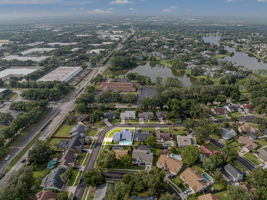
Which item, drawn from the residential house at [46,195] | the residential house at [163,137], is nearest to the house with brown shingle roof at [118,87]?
the residential house at [163,137]

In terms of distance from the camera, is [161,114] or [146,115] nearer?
[146,115]

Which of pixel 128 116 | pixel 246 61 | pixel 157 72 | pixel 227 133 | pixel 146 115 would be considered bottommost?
pixel 128 116

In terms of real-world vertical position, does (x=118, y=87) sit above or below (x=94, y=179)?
above

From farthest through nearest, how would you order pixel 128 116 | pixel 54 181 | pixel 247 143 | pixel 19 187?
1. pixel 128 116
2. pixel 247 143
3. pixel 54 181
4. pixel 19 187

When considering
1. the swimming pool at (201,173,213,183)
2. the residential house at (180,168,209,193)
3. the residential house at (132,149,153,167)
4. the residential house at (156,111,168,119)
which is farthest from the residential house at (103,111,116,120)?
the swimming pool at (201,173,213,183)

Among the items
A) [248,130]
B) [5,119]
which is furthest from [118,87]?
[248,130]

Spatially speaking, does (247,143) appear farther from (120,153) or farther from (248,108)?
(120,153)

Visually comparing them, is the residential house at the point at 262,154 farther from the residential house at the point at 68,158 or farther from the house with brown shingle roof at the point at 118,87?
the house with brown shingle roof at the point at 118,87

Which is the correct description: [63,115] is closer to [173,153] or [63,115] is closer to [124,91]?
[124,91]
